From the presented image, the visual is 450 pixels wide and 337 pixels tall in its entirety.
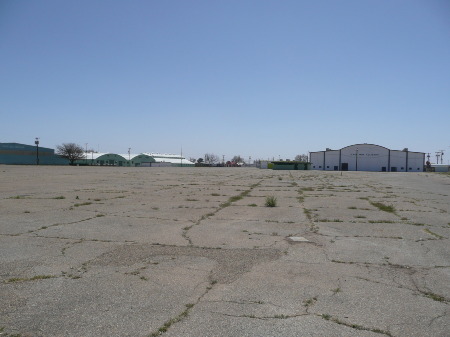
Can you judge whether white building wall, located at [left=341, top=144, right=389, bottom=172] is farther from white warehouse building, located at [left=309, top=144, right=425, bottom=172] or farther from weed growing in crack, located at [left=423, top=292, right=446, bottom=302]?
weed growing in crack, located at [left=423, top=292, right=446, bottom=302]

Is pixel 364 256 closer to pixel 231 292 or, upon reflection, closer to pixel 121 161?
pixel 231 292

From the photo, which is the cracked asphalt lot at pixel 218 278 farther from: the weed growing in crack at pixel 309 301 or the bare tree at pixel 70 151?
the bare tree at pixel 70 151

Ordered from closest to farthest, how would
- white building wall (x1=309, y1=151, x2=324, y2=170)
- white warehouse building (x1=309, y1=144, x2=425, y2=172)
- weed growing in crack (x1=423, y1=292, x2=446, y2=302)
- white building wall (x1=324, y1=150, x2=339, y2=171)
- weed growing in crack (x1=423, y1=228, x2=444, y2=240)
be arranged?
weed growing in crack (x1=423, y1=292, x2=446, y2=302), weed growing in crack (x1=423, y1=228, x2=444, y2=240), white warehouse building (x1=309, y1=144, x2=425, y2=172), white building wall (x1=324, y1=150, x2=339, y2=171), white building wall (x1=309, y1=151, x2=324, y2=170)

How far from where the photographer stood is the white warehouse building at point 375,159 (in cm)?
10619

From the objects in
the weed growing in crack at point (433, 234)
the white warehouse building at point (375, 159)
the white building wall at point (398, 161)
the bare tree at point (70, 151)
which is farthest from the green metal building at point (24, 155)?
the weed growing in crack at point (433, 234)

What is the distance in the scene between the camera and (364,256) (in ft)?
21.6

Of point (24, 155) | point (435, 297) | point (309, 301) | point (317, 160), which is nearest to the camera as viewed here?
point (309, 301)

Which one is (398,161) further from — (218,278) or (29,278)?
(29,278)

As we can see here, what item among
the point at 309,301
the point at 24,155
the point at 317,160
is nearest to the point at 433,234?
the point at 309,301

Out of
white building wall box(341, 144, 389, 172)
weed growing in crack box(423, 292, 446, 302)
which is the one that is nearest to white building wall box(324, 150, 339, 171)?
white building wall box(341, 144, 389, 172)

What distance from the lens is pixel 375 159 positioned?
107 meters

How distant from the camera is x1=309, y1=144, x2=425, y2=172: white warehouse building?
10619cm

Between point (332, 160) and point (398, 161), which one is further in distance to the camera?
point (332, 160)

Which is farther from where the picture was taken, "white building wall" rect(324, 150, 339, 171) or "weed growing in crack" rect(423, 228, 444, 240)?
"white building wall" rect(324, 150, 339, 171)
